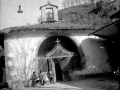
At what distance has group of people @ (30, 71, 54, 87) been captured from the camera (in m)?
10.4

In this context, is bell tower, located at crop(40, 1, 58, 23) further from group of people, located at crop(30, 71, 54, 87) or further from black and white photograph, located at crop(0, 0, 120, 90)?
group of people, located at crop(30, 71, 54, 87)

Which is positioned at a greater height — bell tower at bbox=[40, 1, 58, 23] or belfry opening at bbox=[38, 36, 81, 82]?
bell tower at bbox=[40, 1, 58, 23]

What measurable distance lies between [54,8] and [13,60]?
852cm

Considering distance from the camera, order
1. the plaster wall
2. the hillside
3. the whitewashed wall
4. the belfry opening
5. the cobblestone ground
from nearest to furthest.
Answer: the cobblestone ground, the whitewashed wall, the belfry opening, the plaster wall, the hillside

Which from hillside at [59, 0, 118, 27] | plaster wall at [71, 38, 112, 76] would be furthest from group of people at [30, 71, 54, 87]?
hillside at [59, 0, 118, 27]

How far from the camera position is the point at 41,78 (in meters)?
10.4

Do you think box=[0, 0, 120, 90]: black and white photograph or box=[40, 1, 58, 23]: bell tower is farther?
box=[40, 1, 58, 23]: bell tower

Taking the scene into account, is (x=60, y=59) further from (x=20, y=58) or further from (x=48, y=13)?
(x=48, y=13)

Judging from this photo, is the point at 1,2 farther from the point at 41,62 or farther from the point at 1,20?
the point at 41,62

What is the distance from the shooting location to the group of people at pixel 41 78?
10352 millimetres

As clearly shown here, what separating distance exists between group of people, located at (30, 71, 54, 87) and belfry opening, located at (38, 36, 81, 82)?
416mm

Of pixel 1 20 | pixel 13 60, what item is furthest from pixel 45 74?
pixel 1 20

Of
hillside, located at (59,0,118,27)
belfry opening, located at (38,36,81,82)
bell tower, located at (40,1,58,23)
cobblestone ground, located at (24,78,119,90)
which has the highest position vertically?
hillside, located at (59,0,118,27)

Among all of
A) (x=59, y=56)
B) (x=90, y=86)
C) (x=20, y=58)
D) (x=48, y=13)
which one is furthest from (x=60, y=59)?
(x=48, y=13)
